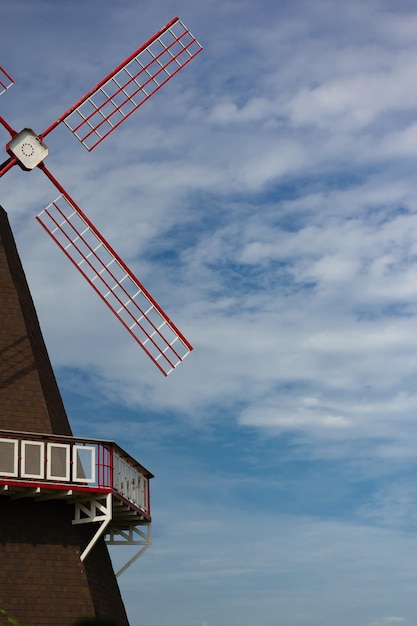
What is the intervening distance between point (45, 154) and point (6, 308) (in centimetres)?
493

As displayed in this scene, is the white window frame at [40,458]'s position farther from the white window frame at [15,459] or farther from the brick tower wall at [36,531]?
the brick tower wall at [36,531]

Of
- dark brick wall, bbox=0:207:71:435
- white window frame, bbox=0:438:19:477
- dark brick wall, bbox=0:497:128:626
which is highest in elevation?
dark brick wall, bbox=0:207:71:435

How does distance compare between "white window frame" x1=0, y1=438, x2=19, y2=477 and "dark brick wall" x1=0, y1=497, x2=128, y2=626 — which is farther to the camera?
"white window frame" x1=0, y1=438, x2=19, y2=477

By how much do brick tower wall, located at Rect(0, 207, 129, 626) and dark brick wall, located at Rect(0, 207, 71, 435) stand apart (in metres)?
0.03

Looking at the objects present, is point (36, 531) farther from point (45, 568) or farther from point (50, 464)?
point (50, 464)

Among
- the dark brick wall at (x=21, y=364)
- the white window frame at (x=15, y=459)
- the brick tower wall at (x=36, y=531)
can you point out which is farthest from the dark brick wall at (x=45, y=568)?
the dark brick wall at (x=21, y=364)

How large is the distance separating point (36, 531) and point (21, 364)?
4.36m

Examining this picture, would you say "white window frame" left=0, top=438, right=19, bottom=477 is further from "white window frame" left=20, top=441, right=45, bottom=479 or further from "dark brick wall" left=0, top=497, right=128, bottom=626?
"dark brick wall" left=0, top=497, right=128, bottom=626

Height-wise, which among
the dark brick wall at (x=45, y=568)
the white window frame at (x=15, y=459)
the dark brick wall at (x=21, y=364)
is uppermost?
the dark brick wall at (x=21, y=364)

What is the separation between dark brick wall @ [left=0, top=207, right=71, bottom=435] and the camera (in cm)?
2452

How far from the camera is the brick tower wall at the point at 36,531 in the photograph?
2275 centimetres

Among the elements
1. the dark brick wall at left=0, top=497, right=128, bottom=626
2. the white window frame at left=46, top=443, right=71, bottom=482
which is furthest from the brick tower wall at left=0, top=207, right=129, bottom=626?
the white window frame at left=46, top=443, right=71, bottom=482

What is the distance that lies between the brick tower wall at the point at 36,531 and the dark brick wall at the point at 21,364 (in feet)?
0.08

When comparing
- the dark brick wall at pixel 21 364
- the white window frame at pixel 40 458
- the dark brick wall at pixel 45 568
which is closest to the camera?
the dark brick wall at pixel 45 568
